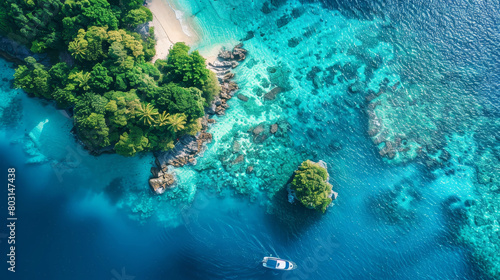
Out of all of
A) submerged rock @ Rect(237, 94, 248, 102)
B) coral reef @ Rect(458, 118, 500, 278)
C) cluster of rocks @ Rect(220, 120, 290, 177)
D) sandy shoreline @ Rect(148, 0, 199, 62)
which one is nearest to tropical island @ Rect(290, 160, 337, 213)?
cluster of rocks @ Rect(220, 120, 290, 177)

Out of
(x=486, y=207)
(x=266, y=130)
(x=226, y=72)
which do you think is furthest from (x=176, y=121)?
(x=486, y=207)

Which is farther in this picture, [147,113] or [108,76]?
[108,76]

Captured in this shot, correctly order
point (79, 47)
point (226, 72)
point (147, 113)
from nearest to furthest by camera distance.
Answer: point (147, 113) → point (79, 47) → point (226, 72)

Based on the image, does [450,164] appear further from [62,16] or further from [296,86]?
[62,16]

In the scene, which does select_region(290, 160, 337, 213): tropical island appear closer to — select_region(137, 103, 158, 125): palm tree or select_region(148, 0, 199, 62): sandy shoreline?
select_region(137, 103, 158, 125): palm tree

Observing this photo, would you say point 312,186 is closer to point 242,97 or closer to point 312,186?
point 312,186

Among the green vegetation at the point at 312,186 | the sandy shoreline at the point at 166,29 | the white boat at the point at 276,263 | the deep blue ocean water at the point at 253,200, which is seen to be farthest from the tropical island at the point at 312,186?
the sandy shoreline at the point at 166,29

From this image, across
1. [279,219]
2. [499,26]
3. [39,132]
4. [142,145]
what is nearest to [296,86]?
[279,219]

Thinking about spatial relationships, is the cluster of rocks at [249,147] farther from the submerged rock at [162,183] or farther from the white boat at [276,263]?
the white boat at [276,263]
